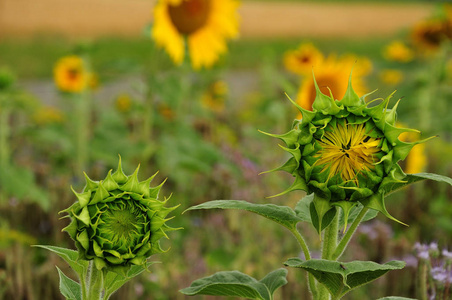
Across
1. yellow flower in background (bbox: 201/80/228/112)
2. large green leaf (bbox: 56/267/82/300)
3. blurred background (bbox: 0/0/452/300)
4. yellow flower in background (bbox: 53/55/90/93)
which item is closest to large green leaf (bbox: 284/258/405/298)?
large green leaf (bbox: 56/267/82/300)

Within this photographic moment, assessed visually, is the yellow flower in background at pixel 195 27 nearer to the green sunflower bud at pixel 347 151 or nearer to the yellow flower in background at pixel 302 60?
the yellow flower in background at pixel 302 60

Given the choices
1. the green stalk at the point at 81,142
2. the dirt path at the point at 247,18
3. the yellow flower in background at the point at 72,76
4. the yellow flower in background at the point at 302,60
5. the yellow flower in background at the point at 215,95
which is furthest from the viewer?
the dirt path at the point at 247,18

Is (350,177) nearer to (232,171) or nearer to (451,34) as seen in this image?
(232,171)

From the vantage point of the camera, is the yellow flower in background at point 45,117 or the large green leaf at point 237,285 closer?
the large green leaf at point 237,285

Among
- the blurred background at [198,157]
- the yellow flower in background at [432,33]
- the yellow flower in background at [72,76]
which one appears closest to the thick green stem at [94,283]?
the blurred background at [198,157]

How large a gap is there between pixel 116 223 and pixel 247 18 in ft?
40.8

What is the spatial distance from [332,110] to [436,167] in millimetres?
2895

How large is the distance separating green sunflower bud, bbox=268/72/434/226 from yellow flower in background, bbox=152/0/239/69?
72.7 inches

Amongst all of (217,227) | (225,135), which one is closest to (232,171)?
(217,227)

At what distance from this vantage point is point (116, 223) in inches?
37.4

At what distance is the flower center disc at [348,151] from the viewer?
3.11ft

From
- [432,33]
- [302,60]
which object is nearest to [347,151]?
[302,60]

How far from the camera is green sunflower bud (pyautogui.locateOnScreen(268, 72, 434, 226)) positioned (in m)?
0.95

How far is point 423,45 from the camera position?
12.6ft
